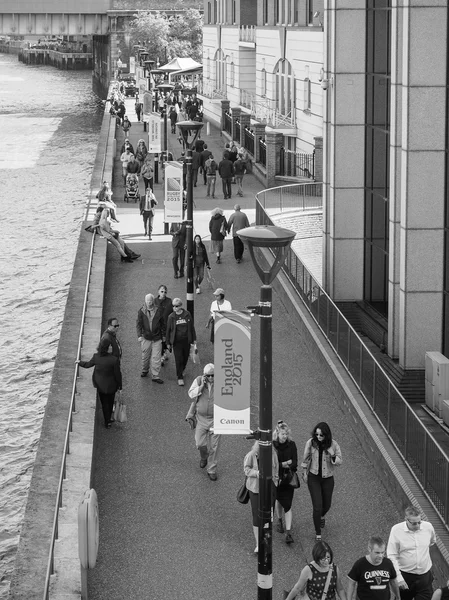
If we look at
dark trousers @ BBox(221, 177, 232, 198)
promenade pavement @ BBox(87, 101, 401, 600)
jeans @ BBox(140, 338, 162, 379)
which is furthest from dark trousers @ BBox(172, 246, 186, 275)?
dark trousers @ BBox(221, 177, 232, 198)

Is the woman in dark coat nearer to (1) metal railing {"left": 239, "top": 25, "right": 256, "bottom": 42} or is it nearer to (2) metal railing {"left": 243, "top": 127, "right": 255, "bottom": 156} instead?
(2) metal railing {"left": 243, "top": 127, "right": 255, "bottom": 156}

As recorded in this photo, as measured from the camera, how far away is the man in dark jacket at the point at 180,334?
20.2m

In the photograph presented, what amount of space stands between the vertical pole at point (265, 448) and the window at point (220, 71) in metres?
57.3

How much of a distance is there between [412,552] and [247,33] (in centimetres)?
5033

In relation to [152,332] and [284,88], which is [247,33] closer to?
[284,88]

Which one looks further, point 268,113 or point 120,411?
point 268,113

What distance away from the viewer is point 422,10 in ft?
61.8

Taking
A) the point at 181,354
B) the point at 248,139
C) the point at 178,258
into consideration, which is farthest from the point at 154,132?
the point at 181,354

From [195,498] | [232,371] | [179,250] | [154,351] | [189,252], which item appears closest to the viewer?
[232,371]

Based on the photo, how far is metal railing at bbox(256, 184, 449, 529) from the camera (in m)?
14.6

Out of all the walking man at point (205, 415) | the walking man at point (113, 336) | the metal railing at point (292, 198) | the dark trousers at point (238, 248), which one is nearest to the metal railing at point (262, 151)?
the metal railing at point (292, 198)

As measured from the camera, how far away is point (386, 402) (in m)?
17.1

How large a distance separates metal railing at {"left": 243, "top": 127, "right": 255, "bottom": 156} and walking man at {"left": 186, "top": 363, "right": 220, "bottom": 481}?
33.2 metres

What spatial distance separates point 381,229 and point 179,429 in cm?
714
